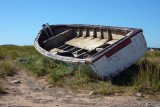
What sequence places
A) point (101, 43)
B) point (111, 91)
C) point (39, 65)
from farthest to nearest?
1. point (101, 43)
2. point (39, 65)
3. point (111, 91)

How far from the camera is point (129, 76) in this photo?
927cm

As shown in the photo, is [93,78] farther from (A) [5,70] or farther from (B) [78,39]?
(B) [78,39]

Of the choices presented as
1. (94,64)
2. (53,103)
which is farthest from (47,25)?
(53,103)

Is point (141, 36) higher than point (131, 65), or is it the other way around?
point (141, 36)

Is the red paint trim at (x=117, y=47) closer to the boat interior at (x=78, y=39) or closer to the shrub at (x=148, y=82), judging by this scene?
the boat interior at (x=78, y=39)

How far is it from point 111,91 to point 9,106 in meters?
2.31

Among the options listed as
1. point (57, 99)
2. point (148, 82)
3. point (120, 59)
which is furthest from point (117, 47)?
point (57, 99)

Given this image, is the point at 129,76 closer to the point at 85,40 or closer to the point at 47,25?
the point at 85,40

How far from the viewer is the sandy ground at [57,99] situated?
680cm

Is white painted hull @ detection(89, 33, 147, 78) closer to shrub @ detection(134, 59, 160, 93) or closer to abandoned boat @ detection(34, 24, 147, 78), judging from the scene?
abandoned boat @ detection(34, 24, 147, 78)

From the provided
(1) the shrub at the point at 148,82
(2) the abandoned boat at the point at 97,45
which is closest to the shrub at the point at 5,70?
(2) the abandoned boat at the point at 97,45

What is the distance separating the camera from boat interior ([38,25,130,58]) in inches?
444

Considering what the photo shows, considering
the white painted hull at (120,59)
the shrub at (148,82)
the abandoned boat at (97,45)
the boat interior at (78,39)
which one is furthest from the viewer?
the boat interior at (78,39)

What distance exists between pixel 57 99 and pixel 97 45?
15.8 feet
